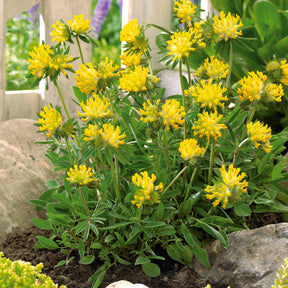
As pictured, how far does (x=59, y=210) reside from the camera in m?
1.94

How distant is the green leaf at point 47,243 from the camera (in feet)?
5.93

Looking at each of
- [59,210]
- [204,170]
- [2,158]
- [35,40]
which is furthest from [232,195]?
[35,40]


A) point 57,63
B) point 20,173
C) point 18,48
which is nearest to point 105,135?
point 57,63

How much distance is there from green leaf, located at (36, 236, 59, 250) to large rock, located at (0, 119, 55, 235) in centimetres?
31

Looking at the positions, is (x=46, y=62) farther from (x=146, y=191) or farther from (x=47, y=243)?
(x=47, y=243)

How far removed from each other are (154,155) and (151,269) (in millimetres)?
400

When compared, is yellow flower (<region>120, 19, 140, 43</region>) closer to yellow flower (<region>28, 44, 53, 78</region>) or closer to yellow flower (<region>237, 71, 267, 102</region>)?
yellow flower (<region>28, 44, 53, 78</region>)

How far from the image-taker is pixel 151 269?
1.72 meters

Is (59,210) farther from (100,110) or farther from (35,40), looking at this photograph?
(35,40)

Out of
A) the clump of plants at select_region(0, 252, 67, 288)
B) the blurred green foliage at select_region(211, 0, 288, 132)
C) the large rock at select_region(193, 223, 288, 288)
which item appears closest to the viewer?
the clump of plants at select_region(0, 252, 67, 288)

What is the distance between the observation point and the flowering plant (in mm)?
1541

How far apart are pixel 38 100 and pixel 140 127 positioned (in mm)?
771

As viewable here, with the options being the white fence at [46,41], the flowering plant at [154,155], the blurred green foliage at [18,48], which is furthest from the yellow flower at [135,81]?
the blurred green foliage at [18,48]

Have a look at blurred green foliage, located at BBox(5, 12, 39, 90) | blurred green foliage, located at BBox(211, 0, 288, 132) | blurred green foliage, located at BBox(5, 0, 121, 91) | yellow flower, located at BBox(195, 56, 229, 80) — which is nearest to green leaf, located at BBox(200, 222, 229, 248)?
yellow flower, located at BBox(195, 56, 229, 80)
